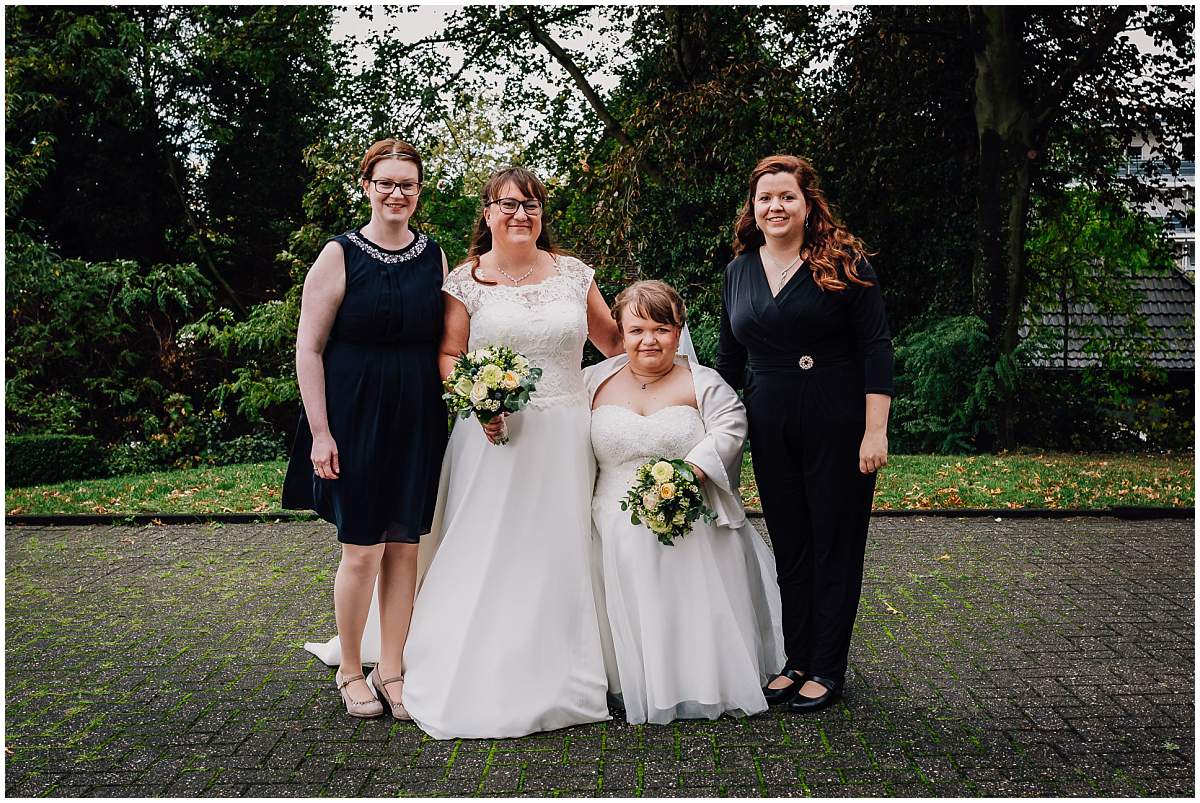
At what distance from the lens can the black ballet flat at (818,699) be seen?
4527 mm

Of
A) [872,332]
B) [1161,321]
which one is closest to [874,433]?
[872,332]

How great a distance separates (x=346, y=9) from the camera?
1819 centimetres

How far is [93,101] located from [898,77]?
13.2m

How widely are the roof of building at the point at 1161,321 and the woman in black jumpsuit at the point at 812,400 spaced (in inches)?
516

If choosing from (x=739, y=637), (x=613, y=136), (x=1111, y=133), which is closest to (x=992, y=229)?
(x=1111, y=133)

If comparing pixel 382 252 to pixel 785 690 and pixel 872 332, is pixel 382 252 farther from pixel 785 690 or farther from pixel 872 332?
pixel 785 690

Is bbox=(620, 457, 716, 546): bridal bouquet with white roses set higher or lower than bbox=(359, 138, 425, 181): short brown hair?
lower

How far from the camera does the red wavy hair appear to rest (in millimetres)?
4449

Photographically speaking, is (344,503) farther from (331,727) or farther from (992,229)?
(992,229)

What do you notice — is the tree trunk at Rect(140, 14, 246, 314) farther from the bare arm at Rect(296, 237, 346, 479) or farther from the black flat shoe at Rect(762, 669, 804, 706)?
the black flat shoe at Rect(762, 669, 804, 706)

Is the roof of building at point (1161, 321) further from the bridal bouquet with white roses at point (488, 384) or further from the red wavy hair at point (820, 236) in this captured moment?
the bridal bouquet with white roses at point (488, 384)

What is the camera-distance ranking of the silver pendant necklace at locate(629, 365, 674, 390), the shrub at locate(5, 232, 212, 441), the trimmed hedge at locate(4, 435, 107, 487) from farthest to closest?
the shrub at locate(5, 232, 212, 441) → the trimmed hedge at locate(4, 435, 107, 487) → the silver pendant necklace at locate(629, 365, 674, 390)

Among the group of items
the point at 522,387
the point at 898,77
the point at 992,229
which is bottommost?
the point at 522,387

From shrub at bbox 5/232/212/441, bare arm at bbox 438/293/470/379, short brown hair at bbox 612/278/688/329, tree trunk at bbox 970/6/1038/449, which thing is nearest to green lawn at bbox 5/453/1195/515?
tree trunk at bbox 970/6/1038/449
